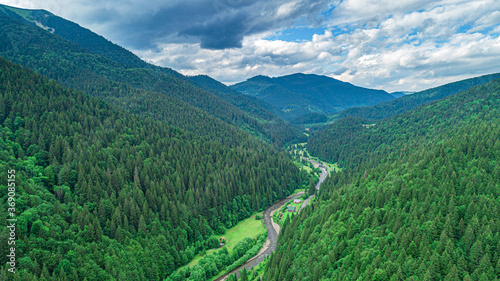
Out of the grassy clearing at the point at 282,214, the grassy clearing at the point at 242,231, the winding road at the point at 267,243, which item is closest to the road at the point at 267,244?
the winding road at the point at 267,243

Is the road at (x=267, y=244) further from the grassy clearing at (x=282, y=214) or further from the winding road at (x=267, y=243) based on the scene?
the grassy clearing at (x=282, y=214)

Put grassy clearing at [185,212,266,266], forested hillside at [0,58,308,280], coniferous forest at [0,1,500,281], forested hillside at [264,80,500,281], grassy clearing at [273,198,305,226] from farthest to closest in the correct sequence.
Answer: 1. grassy clearing at [273,198,305,226]
2. grassy clearing at [185,212,266,266]
3. forested hillside at [0,58,308,280]
4. coniferous forest at [0,1,500,281]
5. forested hillside at [264,80,500,281]

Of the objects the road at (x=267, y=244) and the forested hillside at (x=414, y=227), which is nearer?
the forested hillside at (x=414, y=227)

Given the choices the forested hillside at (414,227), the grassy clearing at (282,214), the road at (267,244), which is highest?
the forested hillside at (414,227)

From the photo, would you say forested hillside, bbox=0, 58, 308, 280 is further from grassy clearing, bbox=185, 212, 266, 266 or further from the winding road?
the winding road

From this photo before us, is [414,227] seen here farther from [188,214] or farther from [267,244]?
[188,214]

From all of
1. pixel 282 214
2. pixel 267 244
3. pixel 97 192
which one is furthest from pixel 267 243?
pixel 97 192

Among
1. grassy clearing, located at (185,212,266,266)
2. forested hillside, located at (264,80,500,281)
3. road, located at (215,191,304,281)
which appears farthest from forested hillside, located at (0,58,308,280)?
forested hillside, located at (264,80,500,281)
